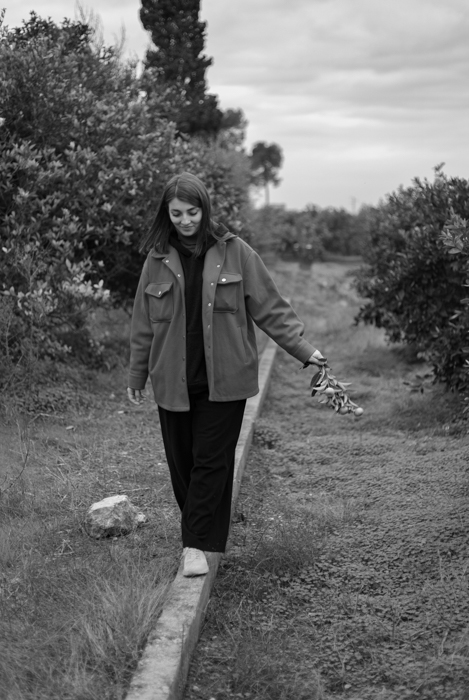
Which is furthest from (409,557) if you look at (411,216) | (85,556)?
(411,216)

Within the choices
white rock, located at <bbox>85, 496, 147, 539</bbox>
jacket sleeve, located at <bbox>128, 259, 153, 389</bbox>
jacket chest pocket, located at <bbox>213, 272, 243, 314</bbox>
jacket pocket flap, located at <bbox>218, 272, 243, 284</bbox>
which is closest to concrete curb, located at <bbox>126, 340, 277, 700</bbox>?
white rock, located at <bbox>85, 496, 147, 539</bbox>

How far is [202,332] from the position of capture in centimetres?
417

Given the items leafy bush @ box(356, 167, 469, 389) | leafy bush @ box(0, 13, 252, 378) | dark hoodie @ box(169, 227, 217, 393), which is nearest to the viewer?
dark hoodie @ box(169, 227, 217, 393)

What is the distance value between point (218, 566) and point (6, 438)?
2408 millimetres

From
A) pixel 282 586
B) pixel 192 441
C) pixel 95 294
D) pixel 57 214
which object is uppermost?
pixel 57 214

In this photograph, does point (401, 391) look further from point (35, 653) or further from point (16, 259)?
point (35, 653)

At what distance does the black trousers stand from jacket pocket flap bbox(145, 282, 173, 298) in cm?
50

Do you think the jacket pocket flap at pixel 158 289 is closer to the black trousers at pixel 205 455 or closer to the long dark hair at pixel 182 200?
the long dark hair at pixel 182 200

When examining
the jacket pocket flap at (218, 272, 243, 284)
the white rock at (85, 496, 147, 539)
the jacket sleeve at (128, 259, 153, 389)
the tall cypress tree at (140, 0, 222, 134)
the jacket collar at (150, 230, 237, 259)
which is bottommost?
the white rock at (85, 496, 147, 539)

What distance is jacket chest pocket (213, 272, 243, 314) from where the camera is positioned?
411 centimetres

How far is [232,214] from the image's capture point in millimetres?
11773

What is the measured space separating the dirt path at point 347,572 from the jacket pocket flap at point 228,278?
1432mm

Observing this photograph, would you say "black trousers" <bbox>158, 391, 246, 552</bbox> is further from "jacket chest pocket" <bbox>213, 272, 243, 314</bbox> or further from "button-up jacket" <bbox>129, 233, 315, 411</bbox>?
"jacket chest pocket" <bbox>213, 272, 243, 314</bbox>

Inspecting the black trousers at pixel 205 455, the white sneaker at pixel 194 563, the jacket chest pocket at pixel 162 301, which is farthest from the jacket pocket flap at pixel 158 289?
the white sneaker at pixel 194 563
